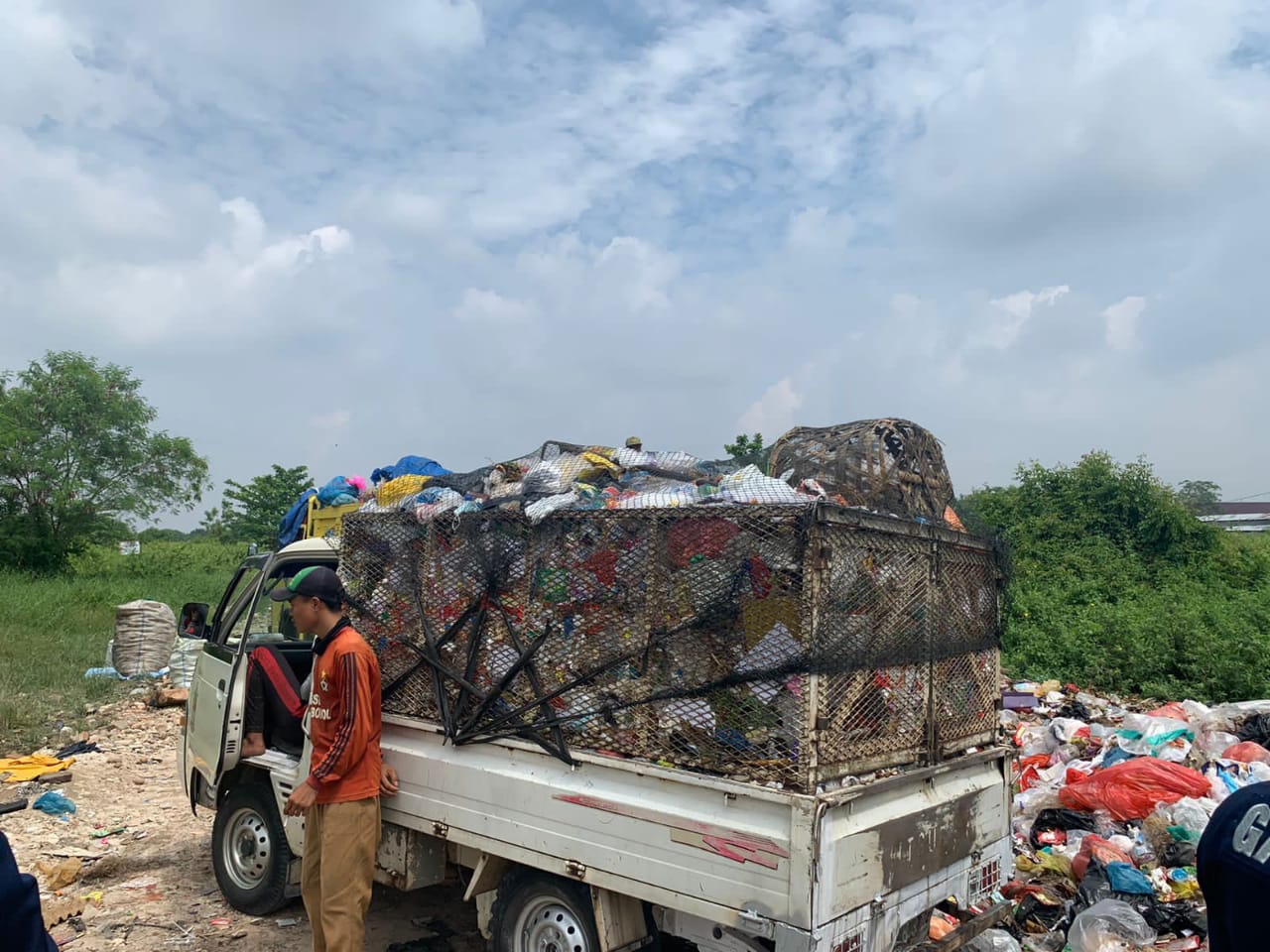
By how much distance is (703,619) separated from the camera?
3510 millimetres

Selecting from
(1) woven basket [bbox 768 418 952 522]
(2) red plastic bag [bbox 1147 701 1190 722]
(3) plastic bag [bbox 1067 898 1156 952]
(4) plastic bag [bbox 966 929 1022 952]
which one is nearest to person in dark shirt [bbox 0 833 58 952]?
(1) woven basket [bbox 768 418 952 522]

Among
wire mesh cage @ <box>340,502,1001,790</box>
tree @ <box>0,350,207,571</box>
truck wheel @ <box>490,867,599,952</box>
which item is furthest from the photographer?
tree @ <box>0,350,207,571</box>

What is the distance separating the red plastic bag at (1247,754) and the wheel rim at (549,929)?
5700 millimetres

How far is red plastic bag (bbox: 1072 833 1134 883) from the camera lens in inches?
213

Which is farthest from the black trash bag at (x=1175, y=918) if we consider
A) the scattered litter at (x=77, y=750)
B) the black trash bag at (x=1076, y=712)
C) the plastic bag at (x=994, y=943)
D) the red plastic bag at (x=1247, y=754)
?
the scattered litter at (x=77, y=750)

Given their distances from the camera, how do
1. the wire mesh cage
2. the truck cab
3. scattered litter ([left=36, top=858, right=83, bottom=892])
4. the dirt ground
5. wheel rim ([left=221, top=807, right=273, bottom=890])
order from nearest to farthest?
1. the wire mesh cage
2. the dirt ground
3. the truck cab
4. wheel rim ([left=221, top=807, right=273, bottom=890])
5. scattered litter ([left=36, top=858, right=83, bottom=892])

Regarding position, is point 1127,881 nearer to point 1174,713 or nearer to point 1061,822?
point 1061,822

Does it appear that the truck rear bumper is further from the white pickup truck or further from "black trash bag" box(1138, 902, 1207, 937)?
"black trash bag" box(1138, 902, 1207, 937)

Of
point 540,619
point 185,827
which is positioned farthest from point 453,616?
point 185,827

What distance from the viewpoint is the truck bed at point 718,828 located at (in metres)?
3.06

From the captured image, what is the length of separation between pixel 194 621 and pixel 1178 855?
5936 millimetres

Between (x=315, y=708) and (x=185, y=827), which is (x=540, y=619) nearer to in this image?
(x=315, y=708)

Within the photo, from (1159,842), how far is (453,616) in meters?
4.42

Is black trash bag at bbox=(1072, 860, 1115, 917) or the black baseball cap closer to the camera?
the black baseball cap
